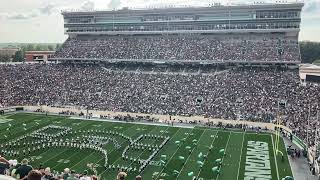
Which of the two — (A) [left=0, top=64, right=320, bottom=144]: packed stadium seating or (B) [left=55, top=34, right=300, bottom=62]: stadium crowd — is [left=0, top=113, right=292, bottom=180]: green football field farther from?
(B) [left=55, top=34, right=300, bottom=62]: stadium crowd

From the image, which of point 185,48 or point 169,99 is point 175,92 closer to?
point 169,99

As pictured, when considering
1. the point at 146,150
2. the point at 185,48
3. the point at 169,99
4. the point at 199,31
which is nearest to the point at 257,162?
the point at 146,150

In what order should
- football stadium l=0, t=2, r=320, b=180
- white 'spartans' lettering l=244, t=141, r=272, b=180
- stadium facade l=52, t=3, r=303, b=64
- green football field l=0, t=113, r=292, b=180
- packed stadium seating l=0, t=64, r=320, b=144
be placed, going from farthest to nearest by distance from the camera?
stadium facade l=52, t=3, r=303, b=64 → packed stadium seating l=0, t=64, r=320, b=144 → football stadium l=0, t=2, r=320, b=180 → green football field l=0, t=113, r=292, b=180 → white 'spartans' lettering l=244, t=141, r=272, b=180

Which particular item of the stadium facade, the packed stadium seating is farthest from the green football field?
the stadium facade

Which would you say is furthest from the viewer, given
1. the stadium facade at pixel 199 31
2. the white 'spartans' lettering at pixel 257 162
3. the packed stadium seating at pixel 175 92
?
the stadium facade at pixel 199 31

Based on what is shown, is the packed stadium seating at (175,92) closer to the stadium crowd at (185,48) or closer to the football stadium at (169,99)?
the football stadium at (169,99)

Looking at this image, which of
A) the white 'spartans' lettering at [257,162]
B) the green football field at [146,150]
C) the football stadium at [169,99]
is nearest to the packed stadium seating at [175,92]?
the football stadium at [169,99]

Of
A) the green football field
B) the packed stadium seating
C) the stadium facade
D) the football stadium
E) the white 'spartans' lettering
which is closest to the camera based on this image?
the white 'spartans' lettering
